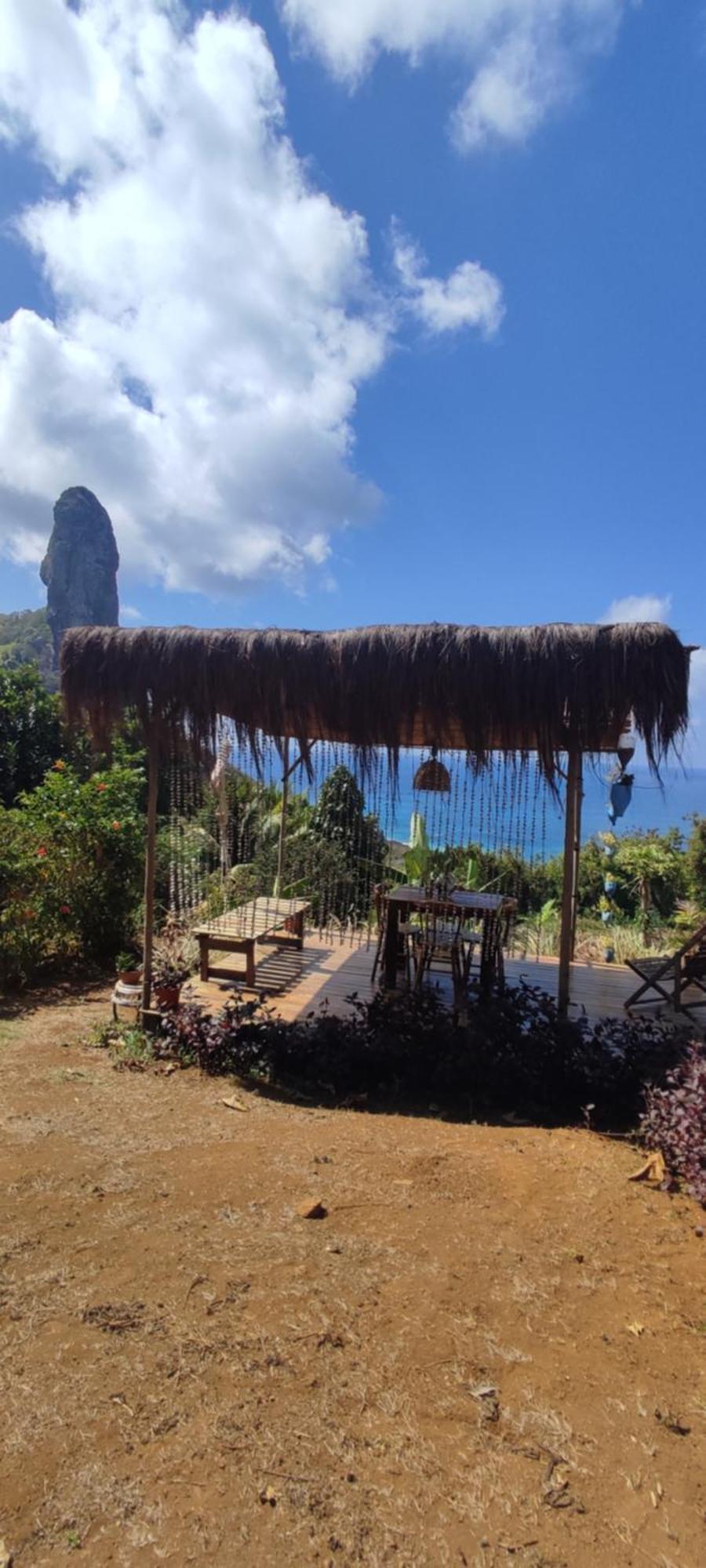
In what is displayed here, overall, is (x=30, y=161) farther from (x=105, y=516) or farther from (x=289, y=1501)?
(x=105, y=516)

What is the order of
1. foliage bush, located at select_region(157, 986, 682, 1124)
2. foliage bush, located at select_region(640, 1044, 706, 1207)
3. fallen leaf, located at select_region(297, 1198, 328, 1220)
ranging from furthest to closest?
foliage bush, located at select_region(157, 986, 682, 1124) → foliage bush, located at select_region(640, 1044, 706, 1207) → fallen leaf, located at select_region(297, 1198, 328, 1220)

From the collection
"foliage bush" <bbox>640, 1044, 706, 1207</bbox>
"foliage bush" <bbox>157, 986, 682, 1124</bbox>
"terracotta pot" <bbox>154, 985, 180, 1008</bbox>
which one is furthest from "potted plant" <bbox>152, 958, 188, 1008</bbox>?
"foliage bush" <bbox>640, 1044, 706, 1207</bbox>

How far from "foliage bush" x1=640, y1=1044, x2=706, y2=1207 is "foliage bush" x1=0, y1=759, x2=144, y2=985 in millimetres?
5322

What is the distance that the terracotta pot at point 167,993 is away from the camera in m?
5.18

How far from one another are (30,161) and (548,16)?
16.4ft

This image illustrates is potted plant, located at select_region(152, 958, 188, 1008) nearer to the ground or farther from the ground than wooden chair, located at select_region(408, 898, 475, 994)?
nearer to the ground

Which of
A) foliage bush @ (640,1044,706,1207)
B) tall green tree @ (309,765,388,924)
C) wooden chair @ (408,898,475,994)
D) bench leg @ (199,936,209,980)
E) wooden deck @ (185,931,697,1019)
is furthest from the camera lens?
tall green tree @ (309,765,388,924)

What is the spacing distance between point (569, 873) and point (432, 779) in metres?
1.46

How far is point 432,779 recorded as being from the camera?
19.1 feet

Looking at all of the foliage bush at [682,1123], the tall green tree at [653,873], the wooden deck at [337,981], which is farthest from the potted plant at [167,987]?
the tall green tree at [653,873]

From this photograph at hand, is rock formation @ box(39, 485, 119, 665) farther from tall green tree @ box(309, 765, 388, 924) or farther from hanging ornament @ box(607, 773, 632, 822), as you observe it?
hanging ornament @ box(607, 773, 632, 822)

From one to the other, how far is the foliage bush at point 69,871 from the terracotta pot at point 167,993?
1996 millimetres

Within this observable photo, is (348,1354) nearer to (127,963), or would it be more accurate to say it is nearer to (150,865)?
(150,865)

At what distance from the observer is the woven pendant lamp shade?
5.70m
